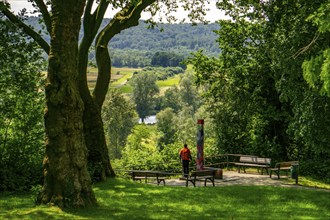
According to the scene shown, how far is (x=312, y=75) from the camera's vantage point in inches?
468

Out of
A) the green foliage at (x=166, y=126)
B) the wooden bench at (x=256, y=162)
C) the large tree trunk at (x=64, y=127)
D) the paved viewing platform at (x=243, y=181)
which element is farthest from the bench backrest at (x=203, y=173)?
the green foliage at (x=166, y=126)

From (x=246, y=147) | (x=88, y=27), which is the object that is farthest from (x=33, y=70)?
(x=246, y=147)

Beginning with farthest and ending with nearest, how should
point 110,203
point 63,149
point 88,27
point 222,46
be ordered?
1. point 222,46
2. point 88,27
3. point 110,203
4. point 63,149

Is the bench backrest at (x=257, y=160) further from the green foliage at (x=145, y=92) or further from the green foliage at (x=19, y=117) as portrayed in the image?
the green foliage at (x=145, y=92)

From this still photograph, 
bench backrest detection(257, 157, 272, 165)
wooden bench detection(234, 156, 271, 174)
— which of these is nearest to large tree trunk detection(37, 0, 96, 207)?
wooden bench detection(234, 156, 271, 174)

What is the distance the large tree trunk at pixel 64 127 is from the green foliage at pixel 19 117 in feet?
21.0

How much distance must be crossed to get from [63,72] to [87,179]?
310cm

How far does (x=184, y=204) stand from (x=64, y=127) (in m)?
4.71

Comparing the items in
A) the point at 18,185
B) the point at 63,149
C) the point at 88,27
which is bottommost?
the point at 18,185

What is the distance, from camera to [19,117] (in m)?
17.7

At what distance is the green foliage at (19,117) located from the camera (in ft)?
56.9

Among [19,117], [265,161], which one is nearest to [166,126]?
[265,161]

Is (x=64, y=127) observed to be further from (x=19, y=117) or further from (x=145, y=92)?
(x=145, y=92)

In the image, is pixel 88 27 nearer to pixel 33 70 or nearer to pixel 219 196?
pixel 33 70
